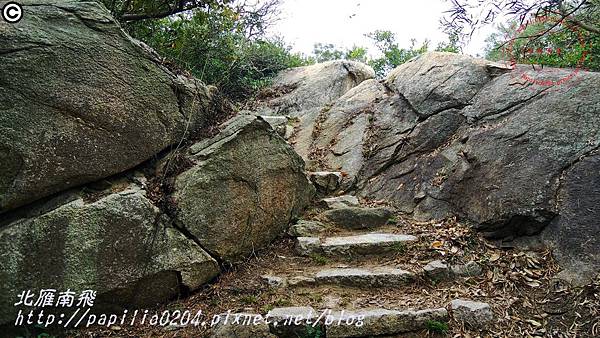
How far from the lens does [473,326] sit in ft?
10.4

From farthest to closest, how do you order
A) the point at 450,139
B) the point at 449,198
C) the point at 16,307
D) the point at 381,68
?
the point at 381,68 → the point at 450,139 → the point at 449,198 → the point at 16,307

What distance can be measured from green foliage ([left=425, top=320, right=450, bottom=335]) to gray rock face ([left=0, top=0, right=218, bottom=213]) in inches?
120

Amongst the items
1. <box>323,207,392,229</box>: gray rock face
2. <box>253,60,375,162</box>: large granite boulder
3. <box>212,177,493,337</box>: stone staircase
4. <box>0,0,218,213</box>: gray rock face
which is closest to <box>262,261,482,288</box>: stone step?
<box>212,177,493,337</box>: stone staircase

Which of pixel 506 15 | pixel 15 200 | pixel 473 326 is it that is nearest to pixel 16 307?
pixel 15 200

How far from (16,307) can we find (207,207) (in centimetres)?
169

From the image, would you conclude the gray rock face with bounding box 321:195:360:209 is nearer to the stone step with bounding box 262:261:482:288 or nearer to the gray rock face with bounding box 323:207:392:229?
the gray rock face with bounding box 323:207:392:229

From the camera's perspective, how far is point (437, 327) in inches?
122

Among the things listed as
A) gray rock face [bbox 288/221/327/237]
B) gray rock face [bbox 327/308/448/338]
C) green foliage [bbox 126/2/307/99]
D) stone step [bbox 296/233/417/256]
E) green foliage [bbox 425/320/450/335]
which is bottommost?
green foliage [bbox 425/320/450/335]

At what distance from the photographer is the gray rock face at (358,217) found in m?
4.84

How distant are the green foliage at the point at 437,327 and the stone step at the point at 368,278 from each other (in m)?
0.58

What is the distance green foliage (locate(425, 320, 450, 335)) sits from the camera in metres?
3.10

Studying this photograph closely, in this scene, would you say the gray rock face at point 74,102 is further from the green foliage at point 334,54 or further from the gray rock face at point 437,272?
the green foliage at point 334,54

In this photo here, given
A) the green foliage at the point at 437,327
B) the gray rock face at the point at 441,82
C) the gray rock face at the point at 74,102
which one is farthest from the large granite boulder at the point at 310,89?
the green foliage at the point at 437,327

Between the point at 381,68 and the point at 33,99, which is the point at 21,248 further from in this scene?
the point at 381,68
